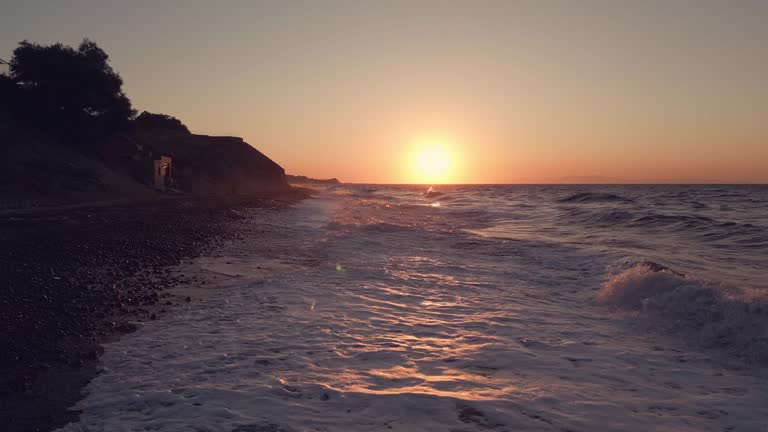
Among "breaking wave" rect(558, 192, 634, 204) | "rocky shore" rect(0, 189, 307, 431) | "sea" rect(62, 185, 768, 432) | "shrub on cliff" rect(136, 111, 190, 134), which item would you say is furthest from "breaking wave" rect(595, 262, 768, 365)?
"shrub on cliff" rect(136, 111, 190, 134)

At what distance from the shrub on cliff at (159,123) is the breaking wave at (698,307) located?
68745mm

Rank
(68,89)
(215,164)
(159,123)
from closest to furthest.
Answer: (68,89) < (215,164) < (159,123)

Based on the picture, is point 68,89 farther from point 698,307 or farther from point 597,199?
point 597,199

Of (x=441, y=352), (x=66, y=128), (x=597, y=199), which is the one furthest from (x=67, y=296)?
(x=597, y=199)

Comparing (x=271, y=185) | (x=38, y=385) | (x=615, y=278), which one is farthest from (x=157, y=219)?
(x=271, y=185)

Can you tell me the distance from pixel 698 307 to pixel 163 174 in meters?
42.6

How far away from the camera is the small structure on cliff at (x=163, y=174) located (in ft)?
131

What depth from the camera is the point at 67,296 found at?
25.3ft

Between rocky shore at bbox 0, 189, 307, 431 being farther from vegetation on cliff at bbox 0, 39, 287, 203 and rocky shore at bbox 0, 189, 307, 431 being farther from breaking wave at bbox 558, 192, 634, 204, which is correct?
breaking wave at bbox 558, 192, 634, 204

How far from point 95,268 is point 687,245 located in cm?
Answer: 2012

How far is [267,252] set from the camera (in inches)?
Result: 575

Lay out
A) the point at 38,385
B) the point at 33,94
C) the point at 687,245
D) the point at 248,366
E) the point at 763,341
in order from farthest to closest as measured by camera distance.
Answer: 1. the point at 33,94
2. the point at 687,245
3. the point at 763,341
4. the point at 248,366
5. the point at 38,385

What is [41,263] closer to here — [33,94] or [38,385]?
[38,385]

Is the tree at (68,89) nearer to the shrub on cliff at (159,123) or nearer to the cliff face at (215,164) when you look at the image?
the cliff face at (215,164)
